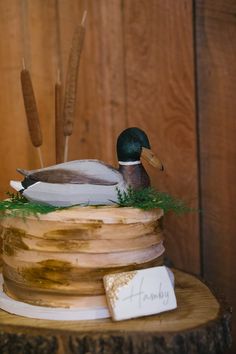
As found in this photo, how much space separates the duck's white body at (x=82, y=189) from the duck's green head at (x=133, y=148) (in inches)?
1.7

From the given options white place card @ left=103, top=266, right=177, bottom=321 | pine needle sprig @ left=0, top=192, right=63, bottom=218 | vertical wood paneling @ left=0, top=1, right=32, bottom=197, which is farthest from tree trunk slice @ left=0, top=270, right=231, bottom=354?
vertical wood paneling @ left=0, top=1, right=32, bottom=197

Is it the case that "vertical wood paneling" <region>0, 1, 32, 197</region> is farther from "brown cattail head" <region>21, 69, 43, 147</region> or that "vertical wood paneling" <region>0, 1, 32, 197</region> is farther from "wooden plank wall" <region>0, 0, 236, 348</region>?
"brown cattail head" <region>21, 69, 43, 147</region>

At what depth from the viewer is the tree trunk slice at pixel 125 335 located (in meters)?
0.85

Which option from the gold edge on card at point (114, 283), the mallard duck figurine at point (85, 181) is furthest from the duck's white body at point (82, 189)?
the gold edge on card at point (114, 283)

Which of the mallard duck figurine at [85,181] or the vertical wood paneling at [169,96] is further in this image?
the vertical wood paneling at [169,96]

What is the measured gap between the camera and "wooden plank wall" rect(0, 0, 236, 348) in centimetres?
138

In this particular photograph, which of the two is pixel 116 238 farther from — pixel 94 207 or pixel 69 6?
pixel 69 6

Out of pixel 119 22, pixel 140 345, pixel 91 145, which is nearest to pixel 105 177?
pixel 140 345

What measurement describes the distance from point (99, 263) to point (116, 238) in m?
0.05

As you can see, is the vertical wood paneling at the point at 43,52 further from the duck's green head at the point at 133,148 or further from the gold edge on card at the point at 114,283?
the gold edge on card at the point at 114,283

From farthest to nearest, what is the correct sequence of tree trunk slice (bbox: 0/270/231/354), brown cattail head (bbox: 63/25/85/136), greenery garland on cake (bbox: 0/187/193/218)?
brown cattail head (bbox: 63/25/85/136) < greenery garland on cake (bbox: 0/187/193/218) < tree trunk slice (bbox: 0/270/231/354)

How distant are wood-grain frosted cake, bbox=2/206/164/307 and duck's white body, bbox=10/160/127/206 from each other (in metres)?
0.04

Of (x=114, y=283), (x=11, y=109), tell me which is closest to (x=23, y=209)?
(x=114, y=283)

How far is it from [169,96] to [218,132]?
0.16 metres
